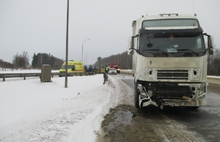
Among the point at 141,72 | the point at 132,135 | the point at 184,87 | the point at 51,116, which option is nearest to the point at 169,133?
the point at 132,135

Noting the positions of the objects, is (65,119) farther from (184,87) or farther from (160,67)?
(184,87)

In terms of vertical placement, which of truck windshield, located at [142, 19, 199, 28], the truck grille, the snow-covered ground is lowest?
the snow-covered ground

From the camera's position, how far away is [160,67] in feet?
20.7

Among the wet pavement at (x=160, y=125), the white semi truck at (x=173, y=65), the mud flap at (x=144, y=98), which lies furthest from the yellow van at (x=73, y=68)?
the white semi truck at (x=173, y=65)

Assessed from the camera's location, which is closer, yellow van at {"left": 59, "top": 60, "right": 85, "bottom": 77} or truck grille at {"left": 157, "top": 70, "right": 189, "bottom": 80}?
truck grille at {"left": 157, "top": 70, "right": 189, "bottom": 80}

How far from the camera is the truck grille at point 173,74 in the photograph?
6.18 metres

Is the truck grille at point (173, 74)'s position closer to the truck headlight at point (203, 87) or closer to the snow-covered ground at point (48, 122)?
the truck headlight at point (203, 87)

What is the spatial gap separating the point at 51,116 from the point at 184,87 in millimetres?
4393

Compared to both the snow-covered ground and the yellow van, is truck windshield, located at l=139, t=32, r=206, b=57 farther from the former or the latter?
the yellow van

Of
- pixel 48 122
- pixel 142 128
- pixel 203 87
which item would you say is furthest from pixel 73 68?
pixel 142 128

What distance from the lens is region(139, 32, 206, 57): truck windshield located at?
6.36 meters

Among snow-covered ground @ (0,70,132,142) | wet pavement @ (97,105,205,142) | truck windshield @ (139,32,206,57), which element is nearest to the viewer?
snow-covered ground @ (0,70,132,142)

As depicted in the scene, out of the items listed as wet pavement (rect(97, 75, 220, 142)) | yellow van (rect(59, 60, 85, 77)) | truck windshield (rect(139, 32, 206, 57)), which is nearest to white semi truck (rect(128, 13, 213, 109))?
truck windshield (rect(139, 32, 206, 57))

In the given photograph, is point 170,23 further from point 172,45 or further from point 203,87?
point 203,87
